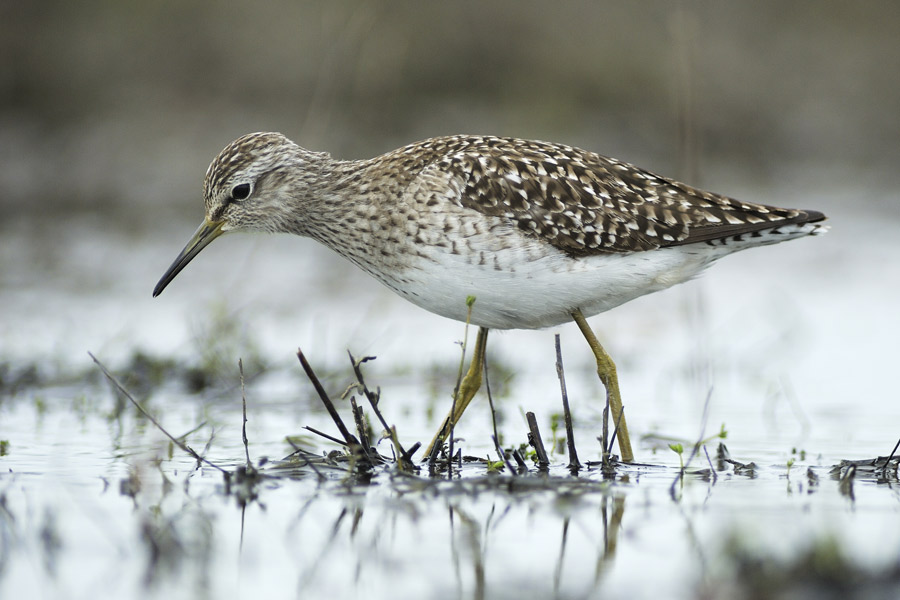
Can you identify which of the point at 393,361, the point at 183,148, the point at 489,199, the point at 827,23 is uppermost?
the point at 827,23

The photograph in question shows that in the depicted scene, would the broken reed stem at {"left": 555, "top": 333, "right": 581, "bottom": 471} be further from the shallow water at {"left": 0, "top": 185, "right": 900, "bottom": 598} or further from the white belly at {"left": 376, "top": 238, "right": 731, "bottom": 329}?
the white belly at {"left": 376, "top": 238, "right": 731, "bottom": 329}

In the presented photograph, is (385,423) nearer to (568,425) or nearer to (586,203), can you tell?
(568,425)

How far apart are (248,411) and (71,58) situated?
33.4 ft

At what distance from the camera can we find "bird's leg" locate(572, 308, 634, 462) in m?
7.29

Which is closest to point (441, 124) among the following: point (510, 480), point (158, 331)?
point (158, 331)

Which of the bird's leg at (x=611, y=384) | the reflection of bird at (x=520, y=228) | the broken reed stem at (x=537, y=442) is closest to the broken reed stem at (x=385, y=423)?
the reflection of bird at (x=520, y=228)

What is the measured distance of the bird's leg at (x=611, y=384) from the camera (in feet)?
23.9

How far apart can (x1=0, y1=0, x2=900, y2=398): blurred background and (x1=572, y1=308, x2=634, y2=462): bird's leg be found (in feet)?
13.6

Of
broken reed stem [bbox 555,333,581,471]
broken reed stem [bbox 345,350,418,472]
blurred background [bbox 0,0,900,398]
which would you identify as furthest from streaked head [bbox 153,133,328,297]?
blurred background [bbox 0,0,900,398]

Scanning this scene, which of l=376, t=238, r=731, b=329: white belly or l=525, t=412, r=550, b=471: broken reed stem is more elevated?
l=376, t=238, r=731, b=329: white belly

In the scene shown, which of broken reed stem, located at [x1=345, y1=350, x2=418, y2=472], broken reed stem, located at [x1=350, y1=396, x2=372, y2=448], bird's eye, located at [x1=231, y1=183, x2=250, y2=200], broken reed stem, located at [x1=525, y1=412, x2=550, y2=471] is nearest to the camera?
broken reed stem, located at [x1=345, y1=350, x2=418, y2=472]

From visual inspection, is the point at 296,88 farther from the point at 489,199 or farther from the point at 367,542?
the point at 367,542

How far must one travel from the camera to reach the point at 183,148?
16.8m

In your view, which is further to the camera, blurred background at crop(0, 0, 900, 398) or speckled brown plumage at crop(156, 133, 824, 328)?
blurred background at crop(0, 0, 900, 398)
